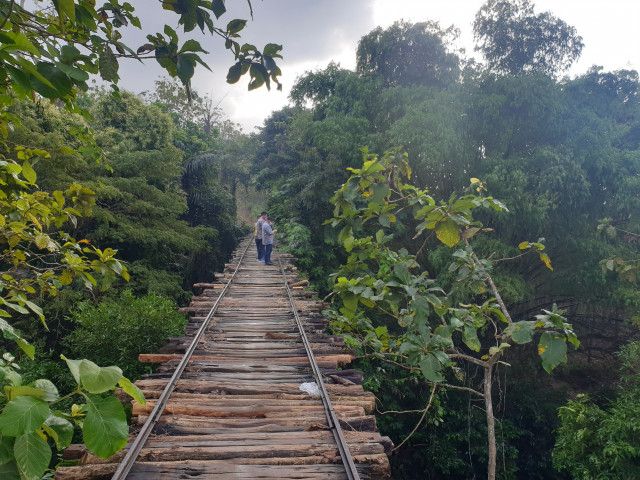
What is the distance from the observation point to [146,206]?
37.2 feet

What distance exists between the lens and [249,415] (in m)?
3.21

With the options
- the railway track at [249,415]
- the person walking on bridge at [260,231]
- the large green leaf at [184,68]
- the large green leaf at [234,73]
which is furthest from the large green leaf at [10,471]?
the person walking on bridge at [260,231]

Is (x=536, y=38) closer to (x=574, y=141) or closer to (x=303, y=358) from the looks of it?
(x=574, y=141)

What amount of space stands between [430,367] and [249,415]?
1.56 meters

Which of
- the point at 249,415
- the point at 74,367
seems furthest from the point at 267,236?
the point at 74,367

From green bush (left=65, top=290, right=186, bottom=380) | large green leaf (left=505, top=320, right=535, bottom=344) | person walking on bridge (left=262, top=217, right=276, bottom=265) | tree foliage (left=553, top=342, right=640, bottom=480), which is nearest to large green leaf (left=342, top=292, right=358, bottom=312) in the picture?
large green leaf (left=505, top=320, right=535, bottom=344)

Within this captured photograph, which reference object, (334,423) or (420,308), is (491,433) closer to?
(334,423)

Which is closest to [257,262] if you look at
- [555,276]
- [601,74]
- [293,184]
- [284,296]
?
[293,184]

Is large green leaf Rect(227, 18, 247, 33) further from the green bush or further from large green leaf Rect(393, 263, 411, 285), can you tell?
the green bush

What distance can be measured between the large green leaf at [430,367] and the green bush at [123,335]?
5636mm

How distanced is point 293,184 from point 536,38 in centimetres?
951

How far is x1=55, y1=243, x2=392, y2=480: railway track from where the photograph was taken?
246cm

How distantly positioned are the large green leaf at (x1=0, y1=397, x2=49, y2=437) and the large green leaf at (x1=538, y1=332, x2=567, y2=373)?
2.66 m

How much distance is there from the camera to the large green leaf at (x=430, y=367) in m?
2.68
